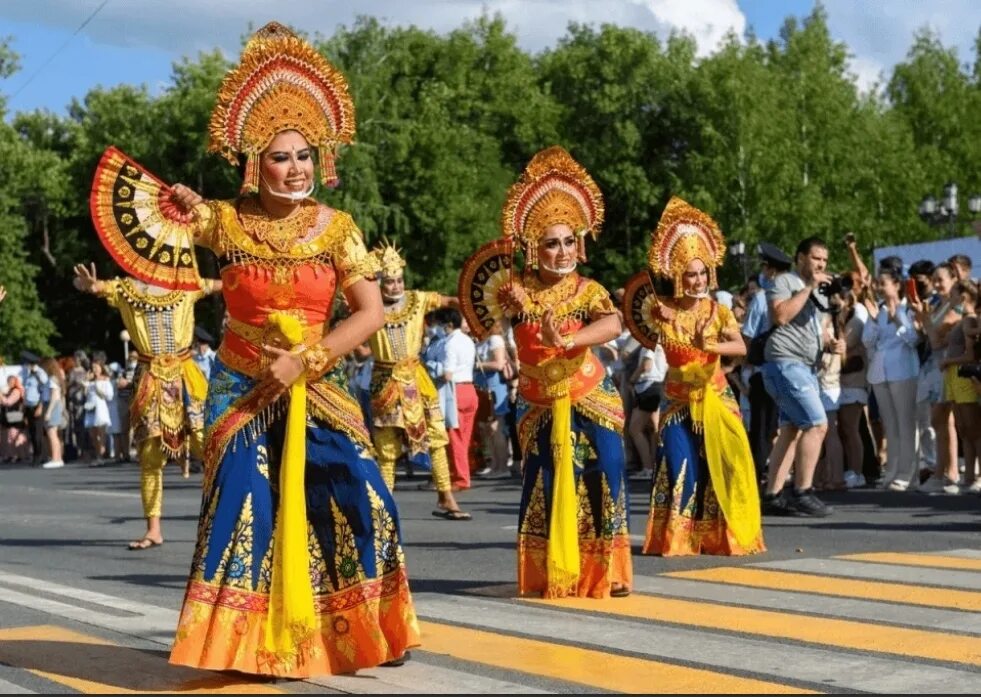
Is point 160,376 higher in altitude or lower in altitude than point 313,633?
higher

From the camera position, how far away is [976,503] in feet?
45.5

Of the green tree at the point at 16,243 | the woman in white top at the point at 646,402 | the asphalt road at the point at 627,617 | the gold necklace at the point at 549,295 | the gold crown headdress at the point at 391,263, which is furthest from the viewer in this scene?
the green tree at the point at 16,243

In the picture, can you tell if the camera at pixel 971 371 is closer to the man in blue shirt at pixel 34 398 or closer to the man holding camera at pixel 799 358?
the man holding camera at pixel 799 358

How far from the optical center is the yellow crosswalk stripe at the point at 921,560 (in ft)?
31.6

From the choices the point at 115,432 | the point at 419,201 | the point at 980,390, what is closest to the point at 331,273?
the point at 980,390

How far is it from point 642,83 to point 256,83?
55368mm

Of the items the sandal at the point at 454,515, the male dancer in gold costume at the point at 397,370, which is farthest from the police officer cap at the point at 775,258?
the sandal at the point at 454,515

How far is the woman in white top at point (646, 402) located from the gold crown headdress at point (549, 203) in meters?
7.86

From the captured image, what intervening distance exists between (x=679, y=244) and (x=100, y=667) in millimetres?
5181

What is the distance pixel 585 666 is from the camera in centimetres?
640

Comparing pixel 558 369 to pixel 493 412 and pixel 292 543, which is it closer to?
pixel 292 543

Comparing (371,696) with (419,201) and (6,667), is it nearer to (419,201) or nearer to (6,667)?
(6,667)

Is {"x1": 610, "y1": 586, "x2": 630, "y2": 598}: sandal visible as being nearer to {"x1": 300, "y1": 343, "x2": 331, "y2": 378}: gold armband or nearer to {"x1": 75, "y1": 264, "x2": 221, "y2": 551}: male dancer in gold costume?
{"x1": 300, "y1": 343, "x2": 331, "y2": 378}: gold armband

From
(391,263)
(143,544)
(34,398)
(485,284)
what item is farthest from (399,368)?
(34,398)
